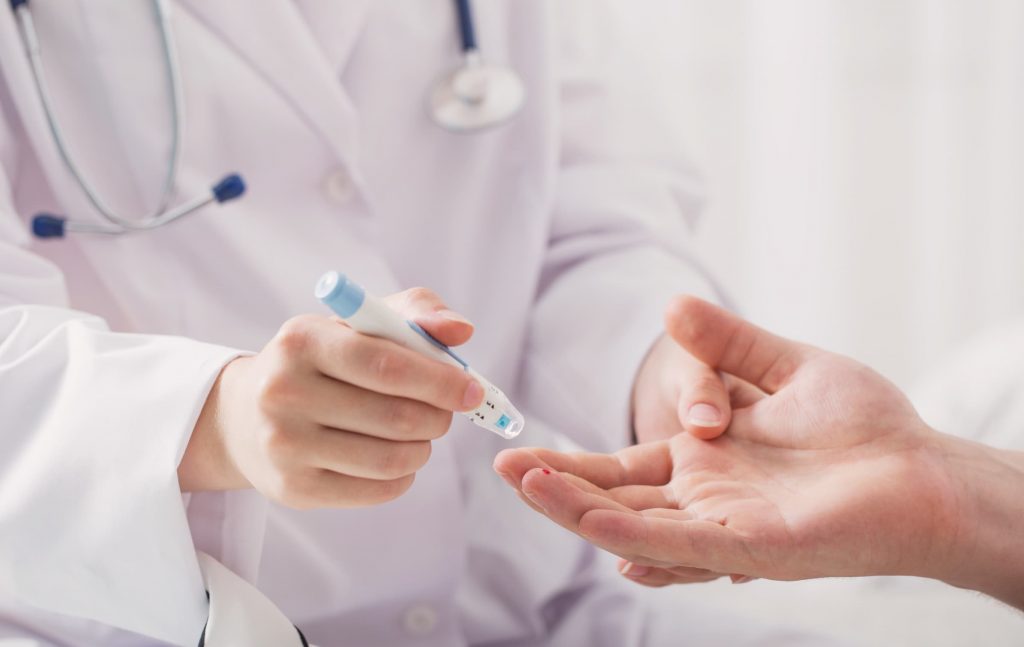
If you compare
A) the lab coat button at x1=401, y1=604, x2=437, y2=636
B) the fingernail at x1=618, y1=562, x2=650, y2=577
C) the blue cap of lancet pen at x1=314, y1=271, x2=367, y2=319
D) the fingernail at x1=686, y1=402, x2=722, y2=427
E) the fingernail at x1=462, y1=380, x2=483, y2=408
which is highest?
the blue cap of lancet pen at x1=314, y1=271, x2=367, y2=319

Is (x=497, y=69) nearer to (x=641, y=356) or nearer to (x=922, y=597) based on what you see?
(x=641, y=356)

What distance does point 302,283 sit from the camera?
3.09 ft

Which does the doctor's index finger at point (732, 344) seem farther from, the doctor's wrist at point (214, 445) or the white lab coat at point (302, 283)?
the doctor's wrist at point (214, 445)

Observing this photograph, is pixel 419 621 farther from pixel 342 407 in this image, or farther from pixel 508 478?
pixel 342 407

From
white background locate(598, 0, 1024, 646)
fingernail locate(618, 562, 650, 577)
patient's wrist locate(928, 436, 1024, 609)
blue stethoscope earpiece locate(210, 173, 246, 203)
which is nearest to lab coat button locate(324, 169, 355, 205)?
blue stethoscope earpiece locate(210, 173, 246, 203)

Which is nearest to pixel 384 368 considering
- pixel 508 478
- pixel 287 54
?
pixel 508 478

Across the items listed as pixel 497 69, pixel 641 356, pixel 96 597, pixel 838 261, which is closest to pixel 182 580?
pixel 96 597

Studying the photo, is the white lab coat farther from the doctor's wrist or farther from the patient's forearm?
the patient's forearm

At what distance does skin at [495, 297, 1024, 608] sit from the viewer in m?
A: 0.66

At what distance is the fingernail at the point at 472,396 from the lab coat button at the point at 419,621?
0.44 m

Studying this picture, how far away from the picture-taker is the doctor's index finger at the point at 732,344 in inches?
33.1

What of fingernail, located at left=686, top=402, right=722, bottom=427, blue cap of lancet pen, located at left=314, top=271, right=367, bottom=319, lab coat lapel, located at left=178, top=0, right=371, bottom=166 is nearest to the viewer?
blue cap of lancet pen, located at left=314, top=271, right=367, bottom=319

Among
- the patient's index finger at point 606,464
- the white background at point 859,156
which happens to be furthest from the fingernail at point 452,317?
the white background at point 859,156

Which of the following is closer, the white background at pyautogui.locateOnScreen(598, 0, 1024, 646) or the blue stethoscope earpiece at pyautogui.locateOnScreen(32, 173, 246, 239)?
the blue stethoscope earpiece at pyautogui.locateOnScreen(32, 173, 246, 239)
